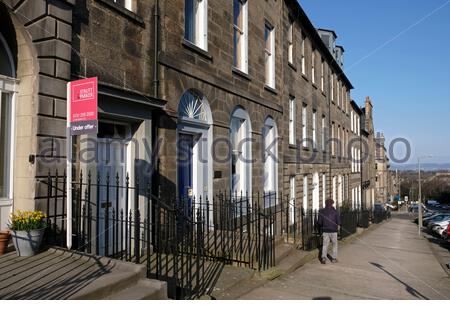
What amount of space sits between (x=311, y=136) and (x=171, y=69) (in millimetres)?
13066

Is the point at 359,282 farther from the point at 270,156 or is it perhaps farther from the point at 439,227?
the point at 439,227

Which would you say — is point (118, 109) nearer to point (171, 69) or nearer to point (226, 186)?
point (171, 69)

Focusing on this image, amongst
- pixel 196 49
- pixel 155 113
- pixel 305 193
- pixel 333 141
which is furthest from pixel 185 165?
pixel 333 141

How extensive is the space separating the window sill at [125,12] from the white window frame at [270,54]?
7.40 meters

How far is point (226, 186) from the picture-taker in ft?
34.6

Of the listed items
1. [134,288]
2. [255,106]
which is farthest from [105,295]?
[255,106]

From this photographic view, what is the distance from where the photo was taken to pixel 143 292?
4.31m

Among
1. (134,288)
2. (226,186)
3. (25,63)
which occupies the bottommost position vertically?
(134,288)

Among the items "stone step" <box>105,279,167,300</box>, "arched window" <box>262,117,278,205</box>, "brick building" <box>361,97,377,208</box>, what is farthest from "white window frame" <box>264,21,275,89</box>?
"brick building" <box>361,97,377,208</box>

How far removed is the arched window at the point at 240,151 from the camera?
11445mm

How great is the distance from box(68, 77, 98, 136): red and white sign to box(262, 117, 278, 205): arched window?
354 inches

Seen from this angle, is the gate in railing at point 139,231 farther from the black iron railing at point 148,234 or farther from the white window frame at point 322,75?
the white window frame at point 322,75

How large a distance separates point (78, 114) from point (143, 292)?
2.72 metres

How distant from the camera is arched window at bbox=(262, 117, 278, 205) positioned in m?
13.9
